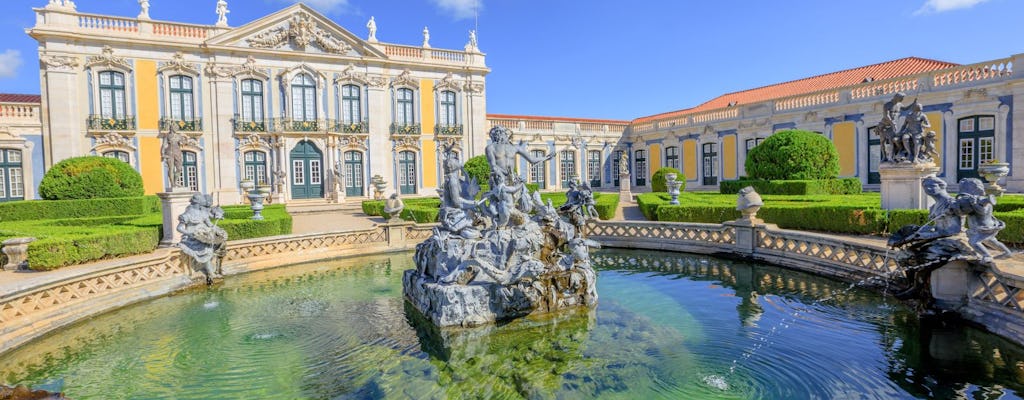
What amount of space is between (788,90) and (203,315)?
106 feet

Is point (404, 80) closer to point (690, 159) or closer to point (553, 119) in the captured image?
point (553, 119)

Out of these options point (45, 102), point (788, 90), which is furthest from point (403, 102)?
point (788, 90)

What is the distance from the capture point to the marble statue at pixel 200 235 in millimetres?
9148

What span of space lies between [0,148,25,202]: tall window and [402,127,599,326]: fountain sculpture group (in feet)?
80.7

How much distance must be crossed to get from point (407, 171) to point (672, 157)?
51.9 ft

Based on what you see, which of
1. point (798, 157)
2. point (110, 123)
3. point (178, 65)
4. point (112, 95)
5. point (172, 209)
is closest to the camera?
point (172, 209)

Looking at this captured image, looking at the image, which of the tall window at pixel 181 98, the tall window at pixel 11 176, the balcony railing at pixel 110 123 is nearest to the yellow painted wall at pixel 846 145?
the tall window at pixel 181 98

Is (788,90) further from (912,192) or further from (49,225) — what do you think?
(49,225)

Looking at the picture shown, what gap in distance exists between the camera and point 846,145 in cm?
2331

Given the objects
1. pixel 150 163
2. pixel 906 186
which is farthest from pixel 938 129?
pixel 150 163

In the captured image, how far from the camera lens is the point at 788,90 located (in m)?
31.4

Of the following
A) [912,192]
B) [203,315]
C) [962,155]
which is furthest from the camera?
[962,155]

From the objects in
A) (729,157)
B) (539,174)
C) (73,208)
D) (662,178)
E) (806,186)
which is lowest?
(73,208)

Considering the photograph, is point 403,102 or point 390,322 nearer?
point 390,322
